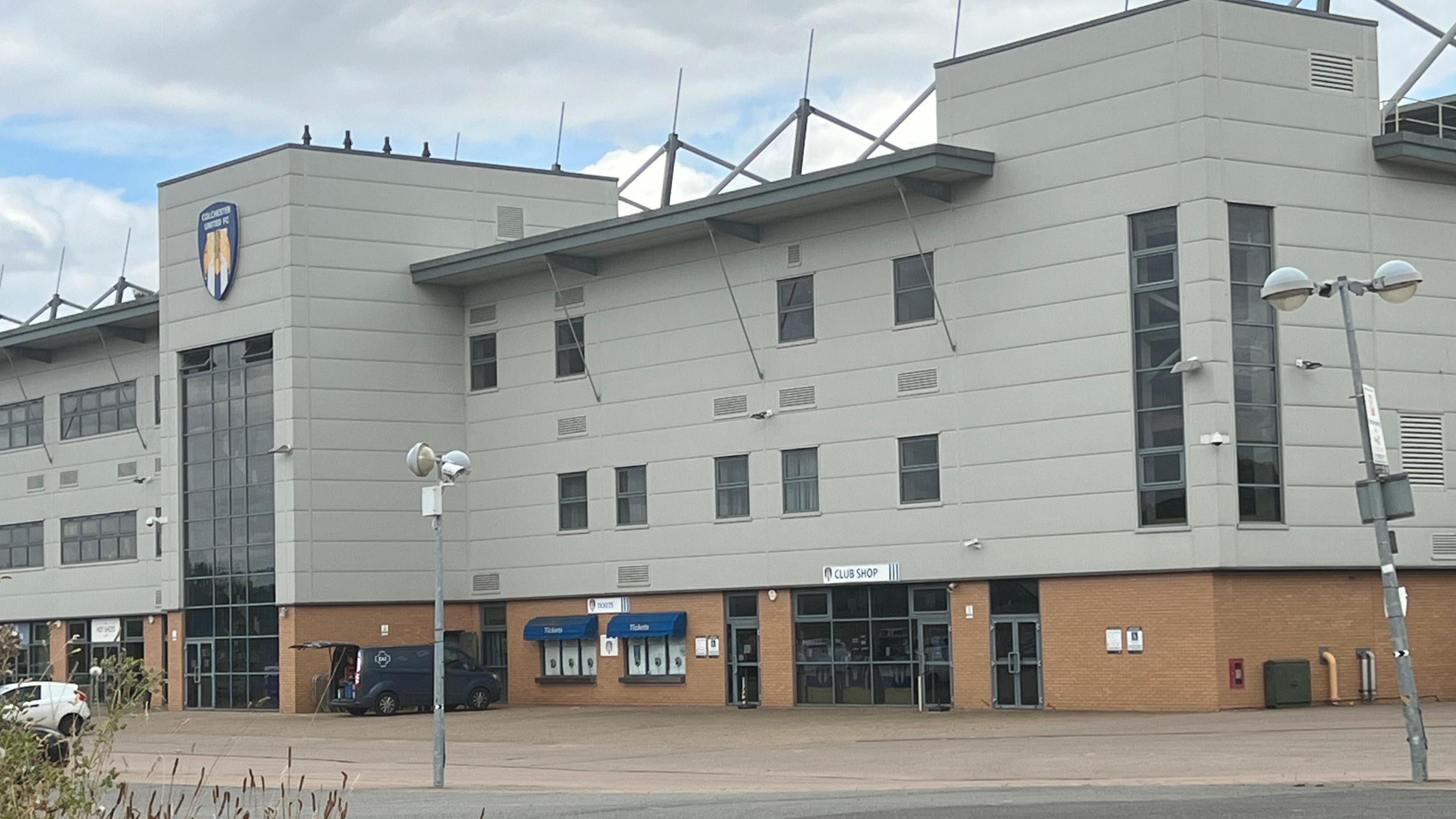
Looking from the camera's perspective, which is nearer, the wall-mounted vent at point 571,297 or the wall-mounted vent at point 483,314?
the wall-mounted vent at point 571,297

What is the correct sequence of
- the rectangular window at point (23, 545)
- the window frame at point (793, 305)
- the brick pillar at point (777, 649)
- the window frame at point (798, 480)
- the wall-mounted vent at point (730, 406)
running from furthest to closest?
the rectangular window at point (23, 545) < the wall-mounted vent at point (730, 406) < the brick pillar at point (777, 649) < the window frame at point (793, 305) < the window frame at point (798, 480)

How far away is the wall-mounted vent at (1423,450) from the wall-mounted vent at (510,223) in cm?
2452

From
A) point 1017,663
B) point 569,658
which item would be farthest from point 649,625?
point 1017,663

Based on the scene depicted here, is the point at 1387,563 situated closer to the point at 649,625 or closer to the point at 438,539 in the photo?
the point at 438,539

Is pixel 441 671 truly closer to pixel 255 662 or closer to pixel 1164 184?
pixel 1164 184

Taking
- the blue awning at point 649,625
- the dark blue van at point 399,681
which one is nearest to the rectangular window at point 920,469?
the blue awning at point 649,625

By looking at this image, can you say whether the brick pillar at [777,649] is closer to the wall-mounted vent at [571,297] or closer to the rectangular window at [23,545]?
the wall-mounted vent at [571,297]

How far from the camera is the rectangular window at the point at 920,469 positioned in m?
38.9

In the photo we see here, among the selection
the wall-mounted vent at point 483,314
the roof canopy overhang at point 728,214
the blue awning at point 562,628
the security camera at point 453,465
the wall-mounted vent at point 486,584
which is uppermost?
the roof canopy overhang at point 728,214

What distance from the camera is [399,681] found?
44.5m

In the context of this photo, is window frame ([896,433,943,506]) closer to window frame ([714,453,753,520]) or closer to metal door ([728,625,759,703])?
window frame ([714,453,753,520])

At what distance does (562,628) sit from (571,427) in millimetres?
5044

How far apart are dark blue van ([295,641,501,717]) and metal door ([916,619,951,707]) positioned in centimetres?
1195

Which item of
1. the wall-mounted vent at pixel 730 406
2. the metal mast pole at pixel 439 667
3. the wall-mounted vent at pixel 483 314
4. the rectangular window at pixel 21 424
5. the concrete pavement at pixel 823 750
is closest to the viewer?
the concrete pavement at pixel 823 750
